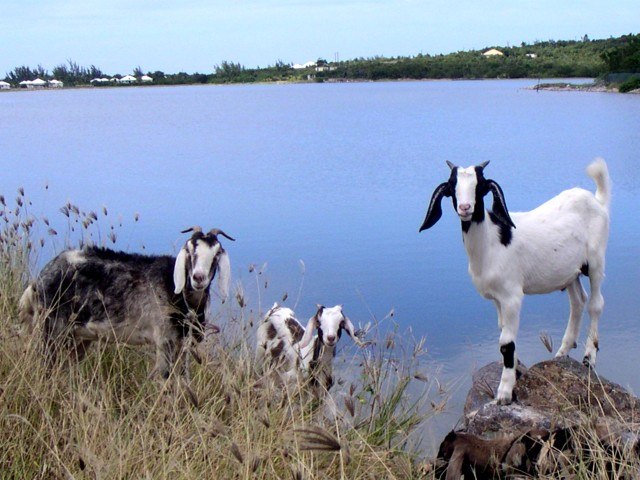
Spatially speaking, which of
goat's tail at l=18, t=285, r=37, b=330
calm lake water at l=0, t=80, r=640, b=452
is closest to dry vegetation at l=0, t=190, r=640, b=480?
goat's tail at l=18, t=285, r=37, b=330

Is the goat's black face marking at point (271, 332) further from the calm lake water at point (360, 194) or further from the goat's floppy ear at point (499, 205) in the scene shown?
the goat's floppy ear at point (499, 205)

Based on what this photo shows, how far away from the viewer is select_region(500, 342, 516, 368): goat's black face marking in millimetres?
5516

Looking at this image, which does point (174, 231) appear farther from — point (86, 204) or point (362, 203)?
point (362, 203)

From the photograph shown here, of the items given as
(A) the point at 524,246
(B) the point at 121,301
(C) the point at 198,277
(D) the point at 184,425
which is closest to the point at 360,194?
(A) the point at 524,246

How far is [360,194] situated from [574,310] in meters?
8.35

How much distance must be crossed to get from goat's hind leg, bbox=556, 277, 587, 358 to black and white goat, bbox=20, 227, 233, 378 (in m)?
2.36

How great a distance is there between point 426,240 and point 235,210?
10.1ft

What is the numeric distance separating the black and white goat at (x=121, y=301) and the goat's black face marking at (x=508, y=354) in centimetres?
164

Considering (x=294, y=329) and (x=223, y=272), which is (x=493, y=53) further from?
(x=223, y=272)

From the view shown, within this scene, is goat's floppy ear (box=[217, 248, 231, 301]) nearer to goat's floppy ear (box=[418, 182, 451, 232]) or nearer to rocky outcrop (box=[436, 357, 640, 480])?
goat's floppy ear (box=[418, 182, 451, 232])

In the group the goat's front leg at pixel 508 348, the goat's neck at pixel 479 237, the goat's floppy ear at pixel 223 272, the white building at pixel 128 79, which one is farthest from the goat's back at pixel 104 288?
the white building at pixel 128 79

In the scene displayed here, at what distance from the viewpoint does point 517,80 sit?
7144 cm

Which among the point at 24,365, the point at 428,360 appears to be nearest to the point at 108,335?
the point at 24,365

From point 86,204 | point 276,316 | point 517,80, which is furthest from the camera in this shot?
point 517,80
